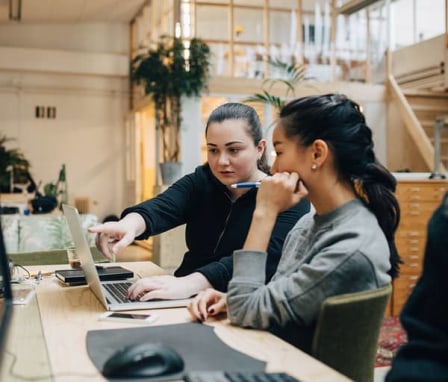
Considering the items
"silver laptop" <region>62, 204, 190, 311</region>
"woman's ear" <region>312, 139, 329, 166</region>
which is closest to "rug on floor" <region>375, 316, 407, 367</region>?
Result: "silver laptop" <region>62, 204, 190, 311</region>

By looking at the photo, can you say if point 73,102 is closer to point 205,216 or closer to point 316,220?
point 205,216

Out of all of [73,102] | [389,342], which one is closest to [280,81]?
[389,342]

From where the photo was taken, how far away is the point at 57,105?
10.9 m

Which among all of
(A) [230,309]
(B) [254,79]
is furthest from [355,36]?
(A) [230,309]

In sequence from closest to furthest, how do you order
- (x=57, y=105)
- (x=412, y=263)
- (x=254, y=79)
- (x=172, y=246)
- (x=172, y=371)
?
(x=172, y=371)
(x=412, y=263)
(x=172, y=246)
(x=254, y=79)
(x=57, y=105)

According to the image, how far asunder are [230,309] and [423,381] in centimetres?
56

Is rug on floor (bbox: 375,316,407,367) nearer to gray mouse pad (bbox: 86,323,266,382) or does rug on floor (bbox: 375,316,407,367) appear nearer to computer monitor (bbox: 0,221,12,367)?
gray mouse pad (bbox: 86,323,266,382)

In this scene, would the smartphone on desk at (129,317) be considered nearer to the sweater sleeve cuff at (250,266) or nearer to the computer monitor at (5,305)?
the sweater sleeve cuff at (250,266)

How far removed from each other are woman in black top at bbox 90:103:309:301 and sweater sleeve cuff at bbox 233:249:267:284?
0.33m

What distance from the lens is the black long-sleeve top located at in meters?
1.94

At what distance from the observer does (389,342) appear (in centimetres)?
396

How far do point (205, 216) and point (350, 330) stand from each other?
991 millimetres

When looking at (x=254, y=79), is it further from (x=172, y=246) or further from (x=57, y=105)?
(x=57, y=105)

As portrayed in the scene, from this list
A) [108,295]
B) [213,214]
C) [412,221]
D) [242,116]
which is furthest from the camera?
[412,221]
